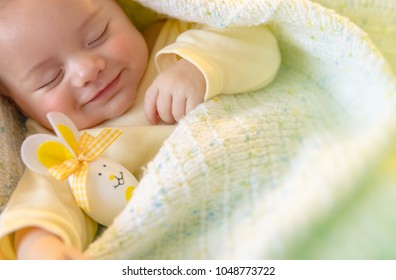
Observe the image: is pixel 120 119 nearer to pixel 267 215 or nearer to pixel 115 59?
pixel 115 59

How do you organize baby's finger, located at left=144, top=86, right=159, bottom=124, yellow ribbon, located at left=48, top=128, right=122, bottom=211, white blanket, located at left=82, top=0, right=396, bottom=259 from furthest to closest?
baby's finger, located at left=144, top=86, right=159, bottom=124 → yellow ribbon, located at left=48, top=128, right=122, bottom=211 → white blanket, located at left=82, top=0, right=396, bottom=259

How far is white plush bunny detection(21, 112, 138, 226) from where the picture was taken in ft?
2.60

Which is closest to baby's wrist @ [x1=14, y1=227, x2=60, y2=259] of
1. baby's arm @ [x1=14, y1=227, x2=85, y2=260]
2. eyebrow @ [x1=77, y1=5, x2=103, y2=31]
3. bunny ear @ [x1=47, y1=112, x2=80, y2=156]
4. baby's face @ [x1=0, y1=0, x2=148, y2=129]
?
baby's arm @ [x1=14, y1=227, x2=85, y2=260]

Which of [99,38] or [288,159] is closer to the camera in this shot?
[288,159]

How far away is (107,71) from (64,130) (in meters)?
0.16

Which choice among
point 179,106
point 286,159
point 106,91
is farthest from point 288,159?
point 106,91

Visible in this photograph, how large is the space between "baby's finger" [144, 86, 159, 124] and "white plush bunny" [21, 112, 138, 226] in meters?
0.13

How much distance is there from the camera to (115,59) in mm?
925

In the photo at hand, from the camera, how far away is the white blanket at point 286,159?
423 mm

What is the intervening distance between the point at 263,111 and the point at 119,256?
31cm

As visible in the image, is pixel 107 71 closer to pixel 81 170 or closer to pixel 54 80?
pixel 54 80

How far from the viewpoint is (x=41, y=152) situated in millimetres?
794

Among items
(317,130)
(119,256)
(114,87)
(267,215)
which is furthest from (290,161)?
(114,87)

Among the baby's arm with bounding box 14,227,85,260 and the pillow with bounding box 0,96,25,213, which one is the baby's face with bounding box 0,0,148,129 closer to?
the pillow with bounding box 0,96,25,213
